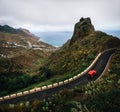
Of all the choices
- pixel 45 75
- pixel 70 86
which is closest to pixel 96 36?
pixel 45 75

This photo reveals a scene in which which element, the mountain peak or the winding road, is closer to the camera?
the winding road

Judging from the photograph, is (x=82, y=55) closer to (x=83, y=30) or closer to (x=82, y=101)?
(x=83, y=30)

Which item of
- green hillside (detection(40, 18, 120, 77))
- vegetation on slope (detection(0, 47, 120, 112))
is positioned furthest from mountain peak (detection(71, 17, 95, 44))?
vegetation on slope (detection(0, 47, 120, 112))

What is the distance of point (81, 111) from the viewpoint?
45.9 metres

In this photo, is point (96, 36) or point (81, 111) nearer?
point (81, 111)

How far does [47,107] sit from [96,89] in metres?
13.2

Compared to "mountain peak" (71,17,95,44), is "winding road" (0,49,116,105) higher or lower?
lower

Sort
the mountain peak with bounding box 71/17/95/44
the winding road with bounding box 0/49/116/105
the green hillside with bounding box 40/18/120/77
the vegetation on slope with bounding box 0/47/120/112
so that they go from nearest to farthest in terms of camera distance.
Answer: the vegetation on slope with bounding box 0/47/120/112, the winding road with bounding box 0/49/116/105, the green hillside with bounding box 40/18/120/77, the mountain peak with bounding box 71/17/95/44

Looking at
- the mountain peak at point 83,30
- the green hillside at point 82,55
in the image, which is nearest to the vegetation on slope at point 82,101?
the green hillside at point 82,55

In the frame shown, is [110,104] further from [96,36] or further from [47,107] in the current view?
[96,36]

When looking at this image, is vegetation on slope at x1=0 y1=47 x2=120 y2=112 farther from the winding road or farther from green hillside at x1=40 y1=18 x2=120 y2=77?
green hillside at x1=40 y1=18 x2=120 y2=77

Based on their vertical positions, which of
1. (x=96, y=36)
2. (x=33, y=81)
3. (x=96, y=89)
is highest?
(x=96, y=36)

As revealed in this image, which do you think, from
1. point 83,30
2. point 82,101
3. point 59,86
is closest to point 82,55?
point 59,86

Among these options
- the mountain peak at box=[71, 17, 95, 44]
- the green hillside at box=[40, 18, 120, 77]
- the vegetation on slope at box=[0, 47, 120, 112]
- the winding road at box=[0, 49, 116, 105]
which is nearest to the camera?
the vegetation on slope at box=[0, 47, 120, 112]
